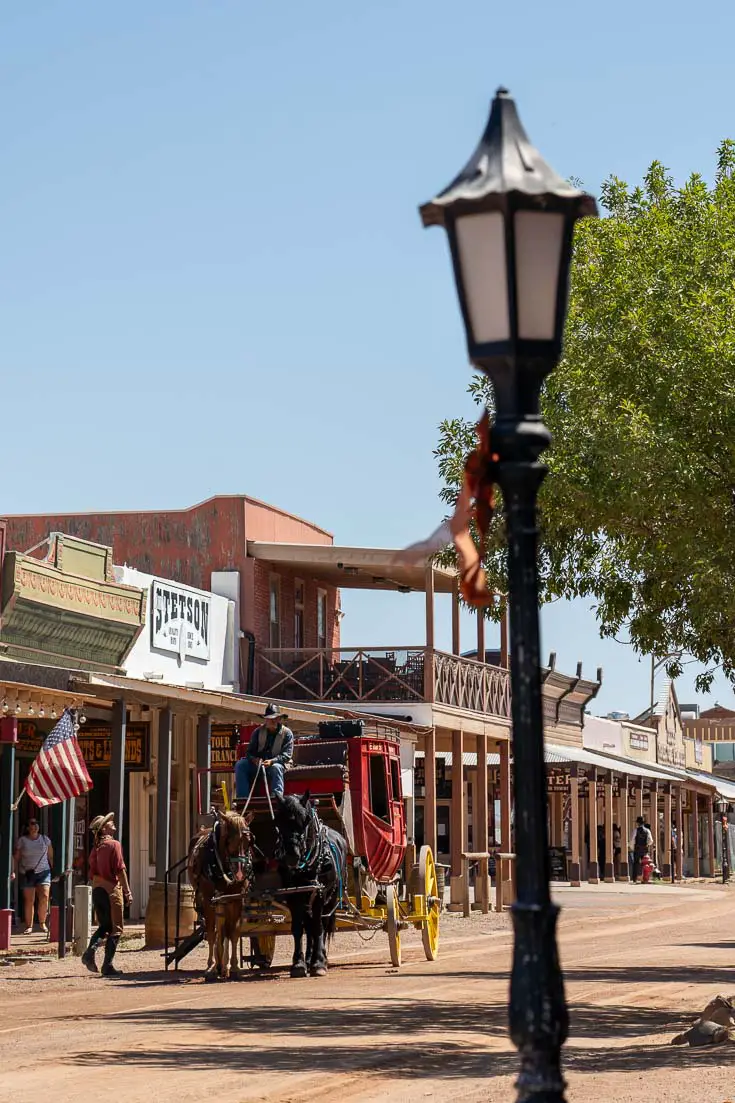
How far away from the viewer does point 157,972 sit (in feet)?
61.2

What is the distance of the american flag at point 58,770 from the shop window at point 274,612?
523 inches

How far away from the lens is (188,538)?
32.9 m

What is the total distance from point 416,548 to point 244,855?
11171 millimetres

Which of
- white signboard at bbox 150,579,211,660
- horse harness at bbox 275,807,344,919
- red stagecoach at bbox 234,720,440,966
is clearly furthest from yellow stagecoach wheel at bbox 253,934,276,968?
white signboard at bbox 150,579,211,660

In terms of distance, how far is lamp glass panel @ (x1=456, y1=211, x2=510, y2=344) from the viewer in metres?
5.61

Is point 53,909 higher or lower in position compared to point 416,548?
lower

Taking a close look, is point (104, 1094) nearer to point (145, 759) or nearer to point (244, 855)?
point (244, 855)

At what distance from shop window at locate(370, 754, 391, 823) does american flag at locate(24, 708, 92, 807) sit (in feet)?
11.6

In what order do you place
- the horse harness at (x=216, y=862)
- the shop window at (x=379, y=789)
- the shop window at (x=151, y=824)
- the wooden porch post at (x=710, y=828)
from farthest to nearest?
the wooden porch post at (x=710, y=828) < the shop window at (x=151, y=824) < the shop window at (x=379, y=789) < the horse harness at (x=216, y=862)

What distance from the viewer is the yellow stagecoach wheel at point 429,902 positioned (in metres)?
20.4

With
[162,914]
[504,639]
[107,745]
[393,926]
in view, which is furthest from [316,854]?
[504,639]

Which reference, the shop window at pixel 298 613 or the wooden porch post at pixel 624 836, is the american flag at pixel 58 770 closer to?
the shop window at pixel 298 613

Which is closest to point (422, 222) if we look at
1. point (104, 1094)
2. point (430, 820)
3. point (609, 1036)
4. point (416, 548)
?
point (416, 548)

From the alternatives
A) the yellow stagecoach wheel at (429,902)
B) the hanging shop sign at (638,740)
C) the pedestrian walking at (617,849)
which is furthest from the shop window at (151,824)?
the hanging shop sign at (638,740)
